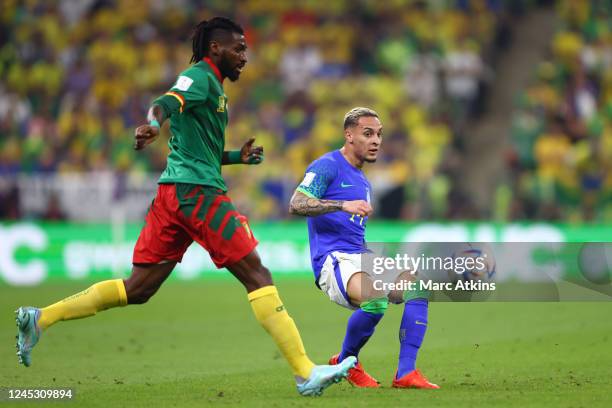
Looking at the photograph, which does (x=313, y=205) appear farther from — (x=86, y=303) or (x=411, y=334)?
(x=86, y=303)

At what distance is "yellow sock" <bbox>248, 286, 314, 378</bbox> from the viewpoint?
23.8 feet

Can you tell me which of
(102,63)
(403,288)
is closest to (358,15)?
(102,63)

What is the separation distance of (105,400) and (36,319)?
Result: 2.40ft

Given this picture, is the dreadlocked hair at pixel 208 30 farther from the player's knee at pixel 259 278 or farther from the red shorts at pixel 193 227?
the player's knee at pixel 259 278

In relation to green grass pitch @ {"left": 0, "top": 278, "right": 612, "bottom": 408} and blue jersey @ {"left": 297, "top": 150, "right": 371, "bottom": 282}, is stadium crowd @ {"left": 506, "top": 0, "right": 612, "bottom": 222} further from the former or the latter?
blue jersey @ {"left": 297, "top": 150, "right": 371, "bottom": 282}

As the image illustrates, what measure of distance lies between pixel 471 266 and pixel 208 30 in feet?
8.45

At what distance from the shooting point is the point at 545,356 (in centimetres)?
1002

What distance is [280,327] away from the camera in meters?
7.28

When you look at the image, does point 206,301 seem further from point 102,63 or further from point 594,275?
point 102,63

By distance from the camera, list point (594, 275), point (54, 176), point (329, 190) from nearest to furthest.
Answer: point (329, 190) < point (594, 275) < point (54, 176)

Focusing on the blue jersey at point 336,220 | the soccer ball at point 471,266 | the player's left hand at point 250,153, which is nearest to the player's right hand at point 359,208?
the blue jersey at point 336,220

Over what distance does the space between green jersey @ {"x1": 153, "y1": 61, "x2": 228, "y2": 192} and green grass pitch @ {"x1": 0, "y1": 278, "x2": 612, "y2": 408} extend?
5.00 feet

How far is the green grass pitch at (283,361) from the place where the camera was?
7562 millimetres

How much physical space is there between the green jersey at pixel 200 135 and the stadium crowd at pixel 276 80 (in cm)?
1302
